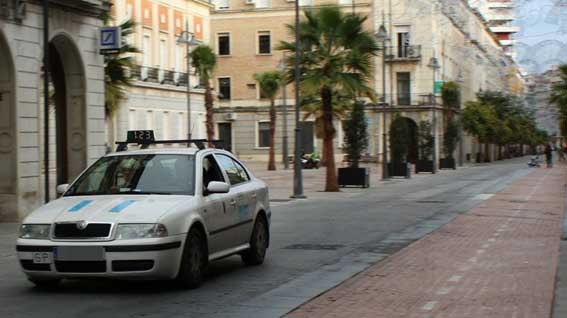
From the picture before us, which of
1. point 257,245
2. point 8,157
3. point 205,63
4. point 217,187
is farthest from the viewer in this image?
point 205,63

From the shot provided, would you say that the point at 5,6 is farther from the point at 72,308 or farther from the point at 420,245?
the point at 72,308

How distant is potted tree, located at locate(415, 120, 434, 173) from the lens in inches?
2274

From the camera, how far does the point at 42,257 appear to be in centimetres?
997

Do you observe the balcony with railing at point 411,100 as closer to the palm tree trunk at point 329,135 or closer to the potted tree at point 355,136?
the potted tree at point 355,136

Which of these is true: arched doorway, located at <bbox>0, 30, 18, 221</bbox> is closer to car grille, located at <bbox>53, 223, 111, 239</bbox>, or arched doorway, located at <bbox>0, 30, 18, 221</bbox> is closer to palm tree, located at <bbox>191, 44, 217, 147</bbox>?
car grille, located at <bbox>53, 223, 111, 239</bbox>

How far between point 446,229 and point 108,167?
9.07m

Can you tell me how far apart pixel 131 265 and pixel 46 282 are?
1377 mm

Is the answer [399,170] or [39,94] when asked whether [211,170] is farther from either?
[399,170]

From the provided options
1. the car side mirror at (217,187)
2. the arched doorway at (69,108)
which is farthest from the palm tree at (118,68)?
the car side mirror at (217,187)

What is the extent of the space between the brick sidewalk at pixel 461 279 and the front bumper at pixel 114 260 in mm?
1546

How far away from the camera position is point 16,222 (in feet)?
68.7

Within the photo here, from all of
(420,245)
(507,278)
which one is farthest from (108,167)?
(420,245)

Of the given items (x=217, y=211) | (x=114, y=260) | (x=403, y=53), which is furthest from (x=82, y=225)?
(x=403, y=53)

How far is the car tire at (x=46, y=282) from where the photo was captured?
1048cm
